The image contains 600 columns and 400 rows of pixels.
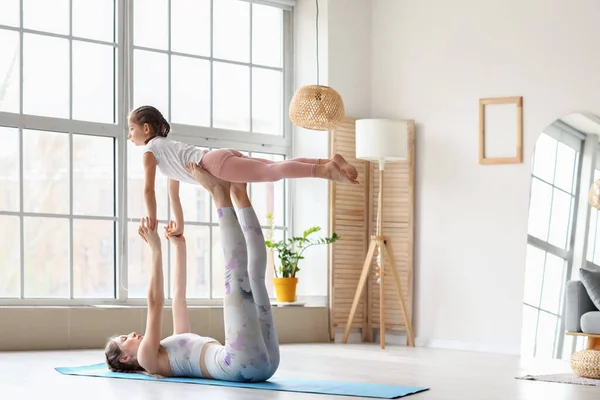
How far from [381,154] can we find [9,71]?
123 inches

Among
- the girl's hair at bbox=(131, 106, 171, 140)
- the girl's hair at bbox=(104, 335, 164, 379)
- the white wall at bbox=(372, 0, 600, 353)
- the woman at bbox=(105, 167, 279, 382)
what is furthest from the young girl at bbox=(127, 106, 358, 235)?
the white wall at bbox=(372, 0, 600, 353)

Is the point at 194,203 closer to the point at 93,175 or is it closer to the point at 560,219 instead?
the point at 93,175

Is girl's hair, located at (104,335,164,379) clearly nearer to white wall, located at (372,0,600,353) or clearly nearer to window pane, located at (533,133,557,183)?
white wall, located at (372,0,600,353)

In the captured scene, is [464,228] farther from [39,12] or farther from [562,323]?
[39,12]

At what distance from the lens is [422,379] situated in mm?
5211

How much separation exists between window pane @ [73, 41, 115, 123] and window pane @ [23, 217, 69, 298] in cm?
93

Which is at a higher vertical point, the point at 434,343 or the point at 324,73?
the point at 324,73

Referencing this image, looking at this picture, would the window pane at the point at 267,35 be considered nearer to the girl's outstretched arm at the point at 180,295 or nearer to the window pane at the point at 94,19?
the window pane at the point at 94,19

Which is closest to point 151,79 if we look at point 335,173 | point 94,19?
point 94,19

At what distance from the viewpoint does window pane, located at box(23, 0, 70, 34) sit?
7582 mm

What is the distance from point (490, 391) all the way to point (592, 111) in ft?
11.6

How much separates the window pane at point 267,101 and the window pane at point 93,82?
1.51 meters

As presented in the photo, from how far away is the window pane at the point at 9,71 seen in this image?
7.41 m

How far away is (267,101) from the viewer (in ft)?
29.9
